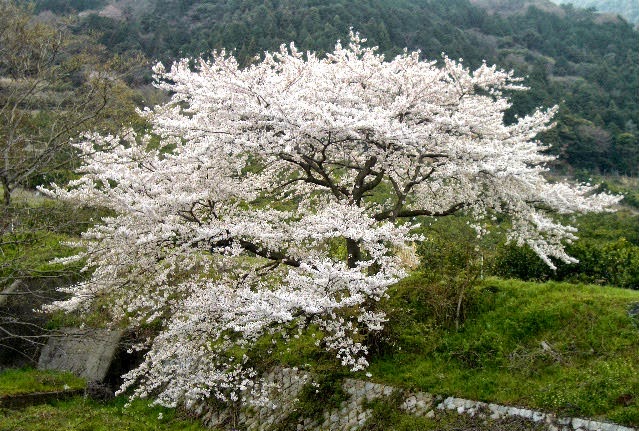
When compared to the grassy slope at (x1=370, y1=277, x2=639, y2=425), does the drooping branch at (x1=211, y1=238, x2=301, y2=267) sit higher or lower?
higher

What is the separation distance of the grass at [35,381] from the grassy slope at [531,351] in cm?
694

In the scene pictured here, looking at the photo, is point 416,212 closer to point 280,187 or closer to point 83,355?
point 280,187

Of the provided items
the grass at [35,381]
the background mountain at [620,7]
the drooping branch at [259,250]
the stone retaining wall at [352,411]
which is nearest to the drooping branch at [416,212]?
the drooping branch at [259,250]

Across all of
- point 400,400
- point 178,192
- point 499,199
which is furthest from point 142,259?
point 499,199

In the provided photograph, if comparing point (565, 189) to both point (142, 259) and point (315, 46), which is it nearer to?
point (142, 259)

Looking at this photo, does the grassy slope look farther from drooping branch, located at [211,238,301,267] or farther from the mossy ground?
drooping branch, located at [211,238,301,267]

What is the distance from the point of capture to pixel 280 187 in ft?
33.7

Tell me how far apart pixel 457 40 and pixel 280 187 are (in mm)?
42413

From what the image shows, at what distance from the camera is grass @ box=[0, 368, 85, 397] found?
36.0 ft

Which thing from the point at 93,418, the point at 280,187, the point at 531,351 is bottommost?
the point at 93,418

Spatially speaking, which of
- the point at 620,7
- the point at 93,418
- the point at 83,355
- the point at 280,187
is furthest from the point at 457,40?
the point at 620,7

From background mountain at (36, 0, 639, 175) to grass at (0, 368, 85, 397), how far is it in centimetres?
2238

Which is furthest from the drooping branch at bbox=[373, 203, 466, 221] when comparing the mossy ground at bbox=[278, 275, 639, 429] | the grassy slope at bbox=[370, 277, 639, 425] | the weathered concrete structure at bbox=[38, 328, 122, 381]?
the weathered concrete structure at bbox=[38, 328, 122, 381]

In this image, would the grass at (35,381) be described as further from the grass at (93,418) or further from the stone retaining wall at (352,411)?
the stone retaining wall at (352,411)
